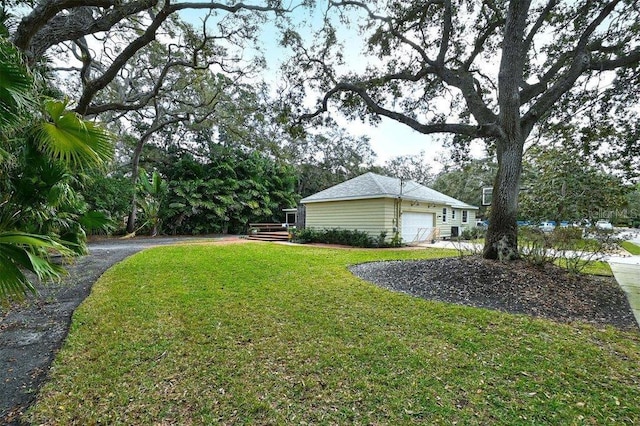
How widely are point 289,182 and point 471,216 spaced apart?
1437cm

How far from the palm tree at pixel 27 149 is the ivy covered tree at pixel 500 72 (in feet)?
20.4

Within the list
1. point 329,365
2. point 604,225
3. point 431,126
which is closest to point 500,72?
point 431,126

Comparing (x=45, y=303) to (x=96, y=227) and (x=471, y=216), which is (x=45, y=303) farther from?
Answer: (x=471, y=216)

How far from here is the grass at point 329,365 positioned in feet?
7.32

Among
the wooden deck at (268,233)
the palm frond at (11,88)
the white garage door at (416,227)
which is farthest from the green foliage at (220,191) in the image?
the palm frond at (11,88)

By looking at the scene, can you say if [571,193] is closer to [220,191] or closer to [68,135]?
[68,135]

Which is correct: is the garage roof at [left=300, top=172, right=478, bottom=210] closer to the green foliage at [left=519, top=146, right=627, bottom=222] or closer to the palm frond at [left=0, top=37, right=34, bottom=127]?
the green foliage at [left=519, top=146, right=627, bottom=222]

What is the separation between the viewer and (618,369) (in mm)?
2797

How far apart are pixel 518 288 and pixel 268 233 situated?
14.3m

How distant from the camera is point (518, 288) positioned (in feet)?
17.6

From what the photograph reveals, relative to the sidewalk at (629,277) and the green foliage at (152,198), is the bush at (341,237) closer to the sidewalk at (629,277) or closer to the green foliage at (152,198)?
the sidewalk at (629,277)

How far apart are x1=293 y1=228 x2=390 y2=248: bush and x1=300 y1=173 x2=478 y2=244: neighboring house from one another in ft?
1.24

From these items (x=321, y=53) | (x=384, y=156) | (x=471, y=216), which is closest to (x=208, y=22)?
(x=321, y=53)

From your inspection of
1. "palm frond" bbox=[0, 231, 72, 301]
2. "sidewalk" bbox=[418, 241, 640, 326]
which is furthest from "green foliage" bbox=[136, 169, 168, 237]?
"sidewalk" bbox=[418, 241, 640, 326]
